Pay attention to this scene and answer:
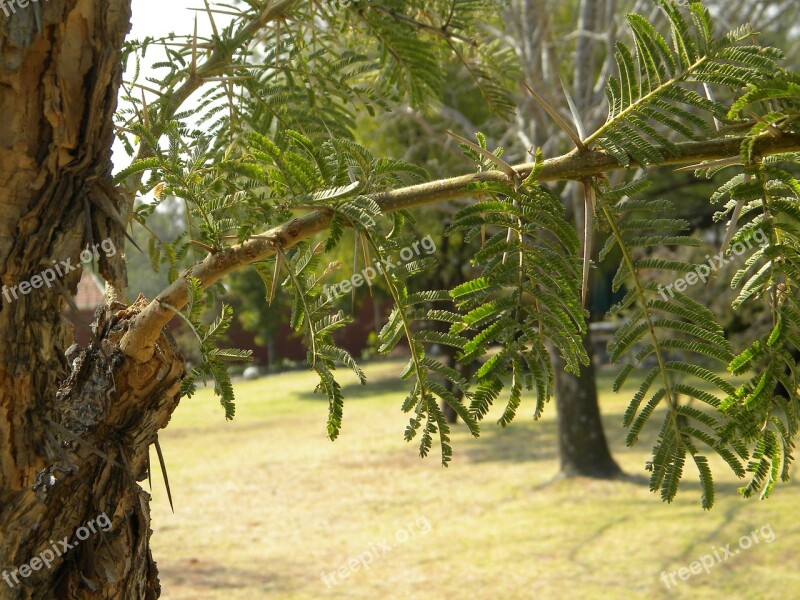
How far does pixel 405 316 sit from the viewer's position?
132cm

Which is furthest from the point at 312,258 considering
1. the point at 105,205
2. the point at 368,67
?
the point at 368,67

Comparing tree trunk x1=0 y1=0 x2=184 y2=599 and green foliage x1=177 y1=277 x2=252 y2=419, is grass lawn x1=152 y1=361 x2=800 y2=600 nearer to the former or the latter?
green foliage x1=177 y1=277 x2=252 y2=419

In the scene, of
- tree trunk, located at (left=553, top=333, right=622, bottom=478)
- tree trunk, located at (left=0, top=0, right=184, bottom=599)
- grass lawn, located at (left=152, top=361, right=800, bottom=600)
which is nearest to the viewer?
tree trunk, located at (left=0, top=0, right=184, bottom=599)

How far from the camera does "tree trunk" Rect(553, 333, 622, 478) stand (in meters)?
8.19

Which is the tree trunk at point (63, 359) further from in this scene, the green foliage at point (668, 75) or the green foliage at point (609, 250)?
the green foliage at point (668, 75)

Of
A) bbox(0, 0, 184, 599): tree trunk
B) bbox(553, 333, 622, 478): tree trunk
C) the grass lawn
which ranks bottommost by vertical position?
the grass lawn

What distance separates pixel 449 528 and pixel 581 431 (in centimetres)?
202

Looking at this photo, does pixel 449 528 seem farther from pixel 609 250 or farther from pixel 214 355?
pixel 609 250

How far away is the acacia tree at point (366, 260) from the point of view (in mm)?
1187

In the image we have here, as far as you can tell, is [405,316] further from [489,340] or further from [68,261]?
[68,261]

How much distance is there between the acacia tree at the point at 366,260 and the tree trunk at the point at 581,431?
690 cm

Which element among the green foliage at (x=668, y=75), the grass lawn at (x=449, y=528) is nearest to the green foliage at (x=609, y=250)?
the green foliage at (x=668, y=75)

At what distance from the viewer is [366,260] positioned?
1.26 meters

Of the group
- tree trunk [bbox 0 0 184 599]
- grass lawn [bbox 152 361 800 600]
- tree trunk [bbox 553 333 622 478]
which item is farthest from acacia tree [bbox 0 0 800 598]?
tree trunk [bbox 553 333 622 478]
